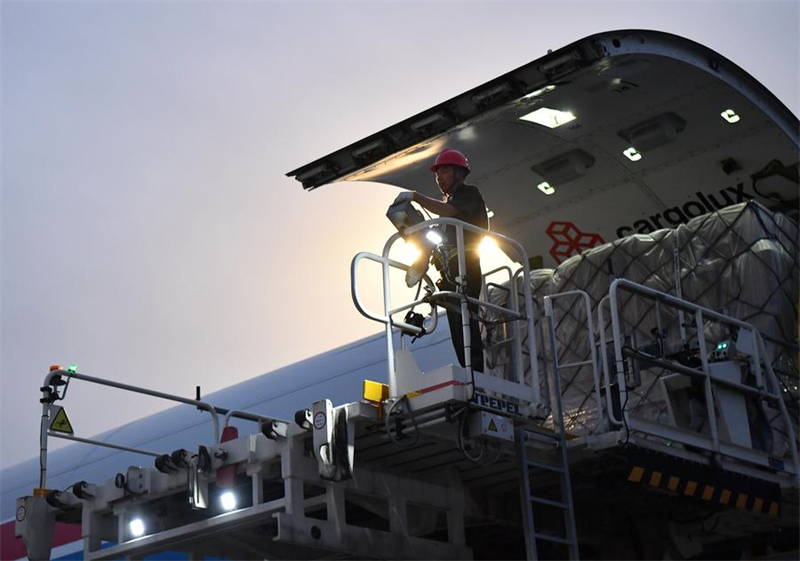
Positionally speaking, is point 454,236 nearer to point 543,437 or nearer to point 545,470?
point 543,437

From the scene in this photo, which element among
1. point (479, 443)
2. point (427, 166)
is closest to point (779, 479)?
point (479, 443)

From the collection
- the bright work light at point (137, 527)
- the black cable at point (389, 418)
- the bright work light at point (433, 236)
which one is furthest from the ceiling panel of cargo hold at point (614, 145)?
the bright work light at point (137, 527)

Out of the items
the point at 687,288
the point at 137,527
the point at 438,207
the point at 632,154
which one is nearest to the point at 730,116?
the point at 632,154

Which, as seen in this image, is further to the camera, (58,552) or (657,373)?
(58,552)

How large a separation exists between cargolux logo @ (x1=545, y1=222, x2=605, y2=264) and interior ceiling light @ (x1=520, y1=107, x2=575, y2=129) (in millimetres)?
1446

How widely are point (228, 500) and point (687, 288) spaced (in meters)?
4.38

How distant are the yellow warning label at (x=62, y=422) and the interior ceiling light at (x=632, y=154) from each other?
5763mm

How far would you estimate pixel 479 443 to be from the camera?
7.59 metres

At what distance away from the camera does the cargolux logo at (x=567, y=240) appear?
40.5 ft

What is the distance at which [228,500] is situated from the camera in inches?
324

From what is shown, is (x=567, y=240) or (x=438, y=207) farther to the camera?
(x=567, y=240)

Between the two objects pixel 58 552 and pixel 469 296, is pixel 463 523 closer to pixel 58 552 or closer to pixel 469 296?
pixel 469 296

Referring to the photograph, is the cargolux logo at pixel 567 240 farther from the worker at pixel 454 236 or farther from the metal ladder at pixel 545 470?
the metal ladder at pixel 545 470

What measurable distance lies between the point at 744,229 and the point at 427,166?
10.1ft
